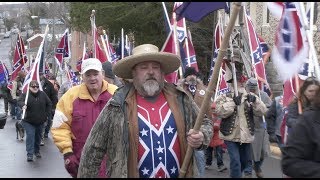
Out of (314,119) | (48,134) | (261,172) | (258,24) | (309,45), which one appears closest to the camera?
(314,119)

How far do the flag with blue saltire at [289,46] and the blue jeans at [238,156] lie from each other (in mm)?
3584

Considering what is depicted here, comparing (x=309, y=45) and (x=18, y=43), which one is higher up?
(x=18, y=43)

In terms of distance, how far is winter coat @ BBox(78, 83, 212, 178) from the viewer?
14.7 feet

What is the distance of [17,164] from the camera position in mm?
12641

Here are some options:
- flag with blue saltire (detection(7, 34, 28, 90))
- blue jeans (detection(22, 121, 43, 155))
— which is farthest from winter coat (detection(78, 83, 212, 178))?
flag with blue saltire (detection(7, 34, 28, 90))

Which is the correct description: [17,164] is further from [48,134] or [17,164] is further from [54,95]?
[48,134]

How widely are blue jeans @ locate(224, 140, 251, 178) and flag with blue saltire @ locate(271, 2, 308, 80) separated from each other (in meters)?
3.58

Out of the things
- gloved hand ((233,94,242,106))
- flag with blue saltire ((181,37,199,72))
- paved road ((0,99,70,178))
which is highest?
flag with blue saltire ((181,37,199,72))

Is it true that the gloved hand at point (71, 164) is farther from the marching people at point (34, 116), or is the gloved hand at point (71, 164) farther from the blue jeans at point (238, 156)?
the marching people at point (34, 116)

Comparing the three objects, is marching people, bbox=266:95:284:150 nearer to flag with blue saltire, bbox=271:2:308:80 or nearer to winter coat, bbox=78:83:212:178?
flag with blue saltire, bbox=271:2:308:80

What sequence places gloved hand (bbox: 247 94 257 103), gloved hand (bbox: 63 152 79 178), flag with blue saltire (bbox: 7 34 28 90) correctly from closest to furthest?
gloved hand (bbox: 63 152 79 178) < gloved hand (bbox: 247 94 257 103) < flag with blue saltire (bbox: 7 34 28 90)

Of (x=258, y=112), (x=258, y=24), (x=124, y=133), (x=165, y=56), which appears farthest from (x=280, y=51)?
(x=258, y=24)

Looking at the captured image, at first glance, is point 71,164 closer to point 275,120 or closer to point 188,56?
point 275,120

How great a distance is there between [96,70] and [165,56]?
1761mm
